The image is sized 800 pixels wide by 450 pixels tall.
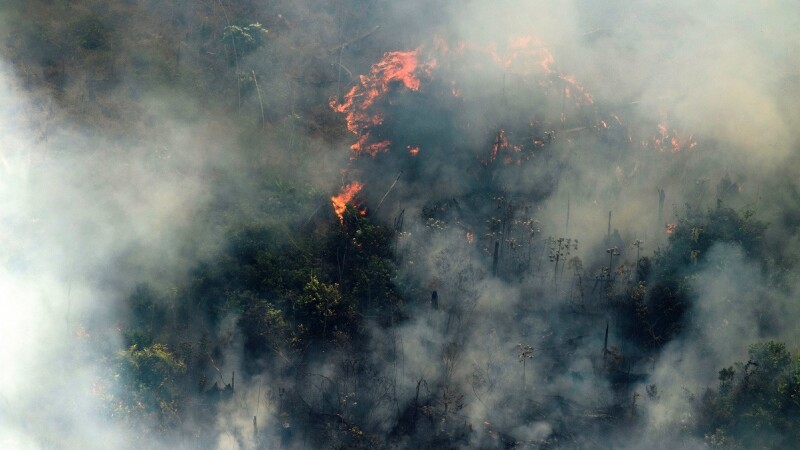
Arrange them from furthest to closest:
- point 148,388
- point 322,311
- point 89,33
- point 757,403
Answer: point 89,33
point 322,311
point 148,388
point 757,403

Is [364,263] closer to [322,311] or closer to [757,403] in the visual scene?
[322,311]

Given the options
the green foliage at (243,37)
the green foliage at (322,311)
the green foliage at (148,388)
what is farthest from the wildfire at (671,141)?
the green foliage at (148,388)

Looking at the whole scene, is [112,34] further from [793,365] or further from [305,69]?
[793,365]

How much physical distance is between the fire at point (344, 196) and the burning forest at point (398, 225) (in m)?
0.15

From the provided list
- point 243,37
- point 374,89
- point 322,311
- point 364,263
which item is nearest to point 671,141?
point 374,89

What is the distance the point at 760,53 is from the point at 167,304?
38320 millimetres

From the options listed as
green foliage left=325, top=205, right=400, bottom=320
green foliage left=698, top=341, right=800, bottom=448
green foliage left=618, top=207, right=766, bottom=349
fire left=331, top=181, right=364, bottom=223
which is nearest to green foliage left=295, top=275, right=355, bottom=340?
green foliage left=325, top=205, right=400, bottom=320

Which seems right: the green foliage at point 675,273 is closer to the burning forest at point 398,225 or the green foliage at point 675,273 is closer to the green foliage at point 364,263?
the burning forest at point 398,225

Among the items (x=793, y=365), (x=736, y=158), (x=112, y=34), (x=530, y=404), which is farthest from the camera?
(x=112, y=34)

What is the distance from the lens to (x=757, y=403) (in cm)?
3938

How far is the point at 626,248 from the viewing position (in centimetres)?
4512

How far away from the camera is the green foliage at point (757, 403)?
1511 inches

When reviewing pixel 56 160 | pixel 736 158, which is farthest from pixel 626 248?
pixel 56 160

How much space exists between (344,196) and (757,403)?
974 inches
